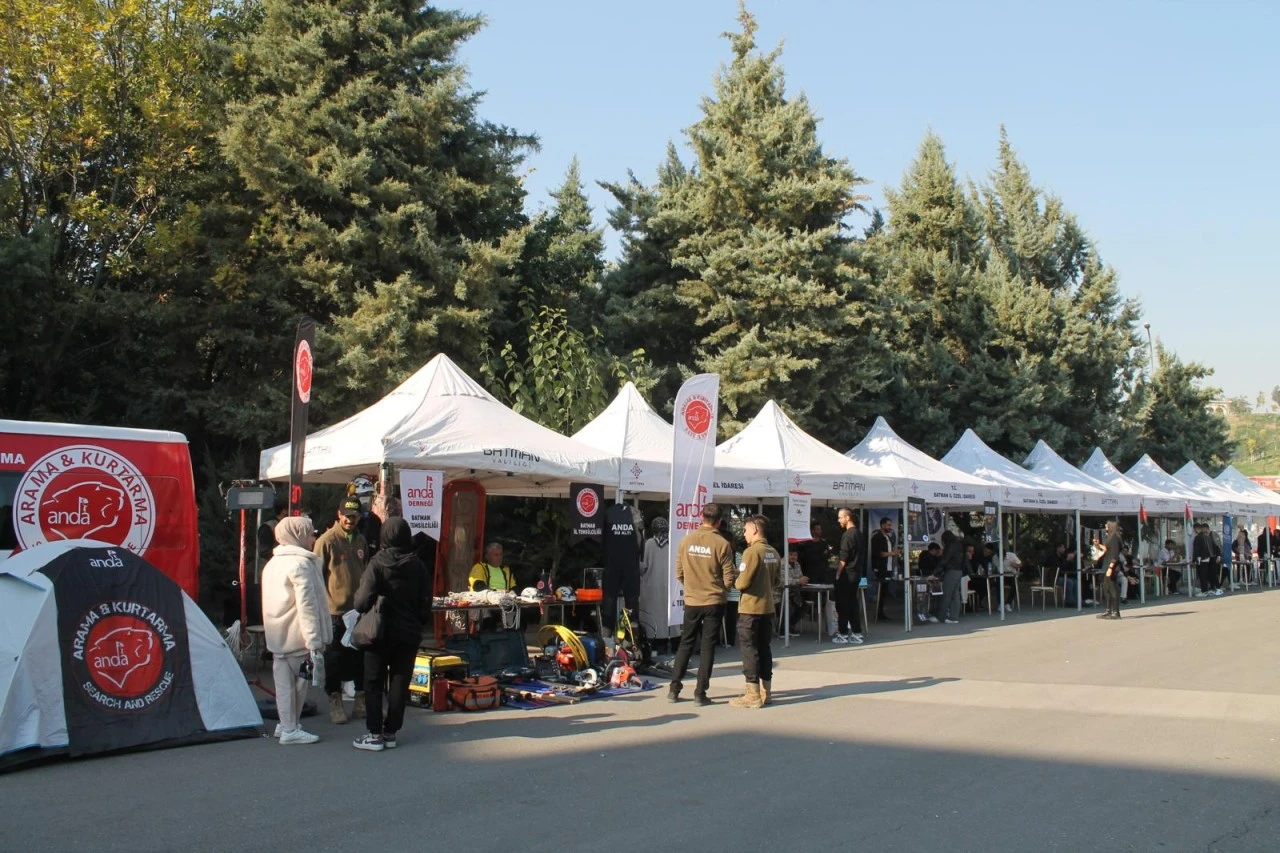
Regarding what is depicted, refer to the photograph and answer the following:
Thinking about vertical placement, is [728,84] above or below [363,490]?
above

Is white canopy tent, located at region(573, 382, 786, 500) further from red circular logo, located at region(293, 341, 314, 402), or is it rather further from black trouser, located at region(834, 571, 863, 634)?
red circular logo, located at region(293, 341, 314, 402)

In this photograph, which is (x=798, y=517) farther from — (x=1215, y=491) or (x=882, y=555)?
(x=1215, y=491)

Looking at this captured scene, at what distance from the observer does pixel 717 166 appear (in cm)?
2453

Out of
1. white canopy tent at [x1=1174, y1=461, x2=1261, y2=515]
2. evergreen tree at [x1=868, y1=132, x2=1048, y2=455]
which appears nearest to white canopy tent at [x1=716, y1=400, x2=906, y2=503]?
Answer: evergreen tree at [x1=868, y1=132, x2=1048, y2=455]

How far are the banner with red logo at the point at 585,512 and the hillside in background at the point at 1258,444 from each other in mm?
110422

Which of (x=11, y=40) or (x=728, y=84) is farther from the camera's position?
(x=728, y=84)

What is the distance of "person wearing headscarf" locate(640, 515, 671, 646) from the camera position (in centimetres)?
1361

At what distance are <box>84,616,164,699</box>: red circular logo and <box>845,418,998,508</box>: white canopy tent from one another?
467 inches

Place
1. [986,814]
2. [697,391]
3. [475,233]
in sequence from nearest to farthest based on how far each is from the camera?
1. [986,814]
2. [697,391]
3. [475,233]

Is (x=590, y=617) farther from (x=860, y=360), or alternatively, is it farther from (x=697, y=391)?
(x=860, y=360)

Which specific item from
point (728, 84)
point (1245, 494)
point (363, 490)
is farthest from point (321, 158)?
point (1245, 494)

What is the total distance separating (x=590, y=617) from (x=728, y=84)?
1549 centimetres

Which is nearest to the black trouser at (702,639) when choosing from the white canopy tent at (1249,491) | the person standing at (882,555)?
the person standing at (882,555)

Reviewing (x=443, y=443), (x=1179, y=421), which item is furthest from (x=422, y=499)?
(x=1179, y=421)
